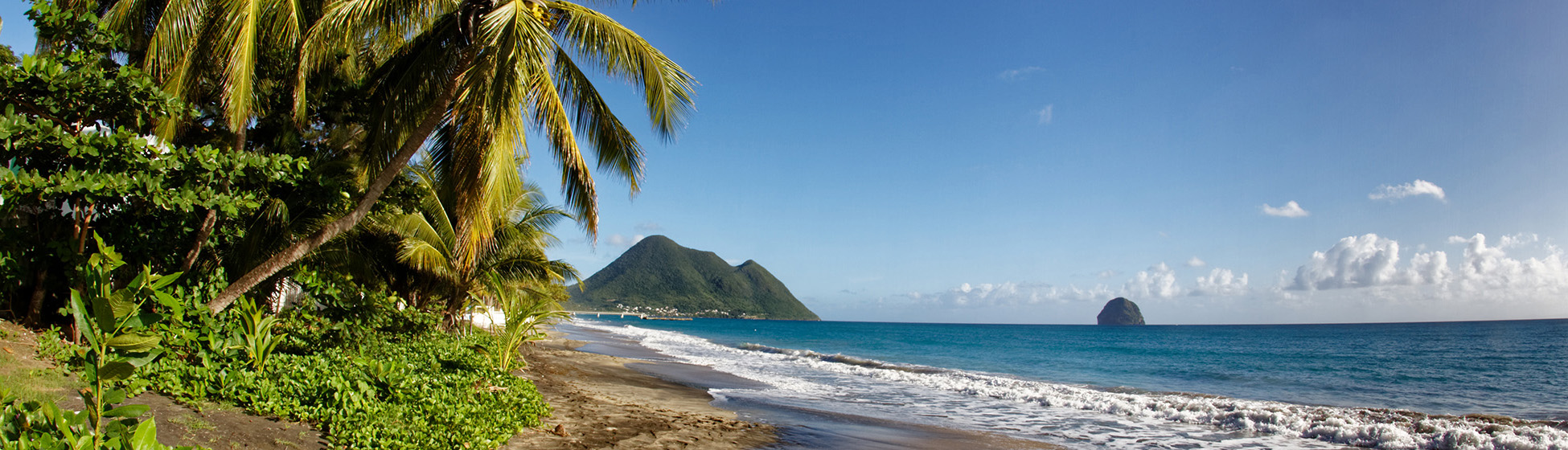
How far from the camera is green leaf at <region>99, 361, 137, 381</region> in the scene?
1.75 metres

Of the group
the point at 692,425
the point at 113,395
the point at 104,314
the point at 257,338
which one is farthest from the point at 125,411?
the point at 692,425

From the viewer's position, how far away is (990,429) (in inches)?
384

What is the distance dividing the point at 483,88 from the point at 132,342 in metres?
4.47

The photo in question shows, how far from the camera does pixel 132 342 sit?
179cm

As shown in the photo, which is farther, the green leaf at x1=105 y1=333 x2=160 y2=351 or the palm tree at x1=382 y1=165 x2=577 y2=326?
the palm tree at x1=382 y1=165 x2=577 y2=326

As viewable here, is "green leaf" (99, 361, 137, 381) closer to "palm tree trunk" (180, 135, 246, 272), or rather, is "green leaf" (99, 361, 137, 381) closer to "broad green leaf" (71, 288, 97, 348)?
"broad green leaf" (71, 288, 97, 348)

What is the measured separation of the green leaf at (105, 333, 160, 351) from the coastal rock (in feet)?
475

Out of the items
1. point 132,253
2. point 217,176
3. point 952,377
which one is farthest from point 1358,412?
point 132,253

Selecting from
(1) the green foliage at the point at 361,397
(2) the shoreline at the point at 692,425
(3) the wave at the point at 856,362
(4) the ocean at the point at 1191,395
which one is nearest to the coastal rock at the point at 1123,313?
(4) the ocean at the point at 1191,395

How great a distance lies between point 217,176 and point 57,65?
1.14 m

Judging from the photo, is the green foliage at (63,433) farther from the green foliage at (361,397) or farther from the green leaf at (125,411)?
the green foliage at (361,397)

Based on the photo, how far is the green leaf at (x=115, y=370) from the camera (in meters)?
1.75

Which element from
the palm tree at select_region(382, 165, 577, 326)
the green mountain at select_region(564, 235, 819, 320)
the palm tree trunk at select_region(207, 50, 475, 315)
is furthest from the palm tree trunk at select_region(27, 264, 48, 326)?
the green mountain at select_region(564, 235, 819, 320)

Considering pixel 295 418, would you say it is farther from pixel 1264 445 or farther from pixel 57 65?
pixel 1264 445
